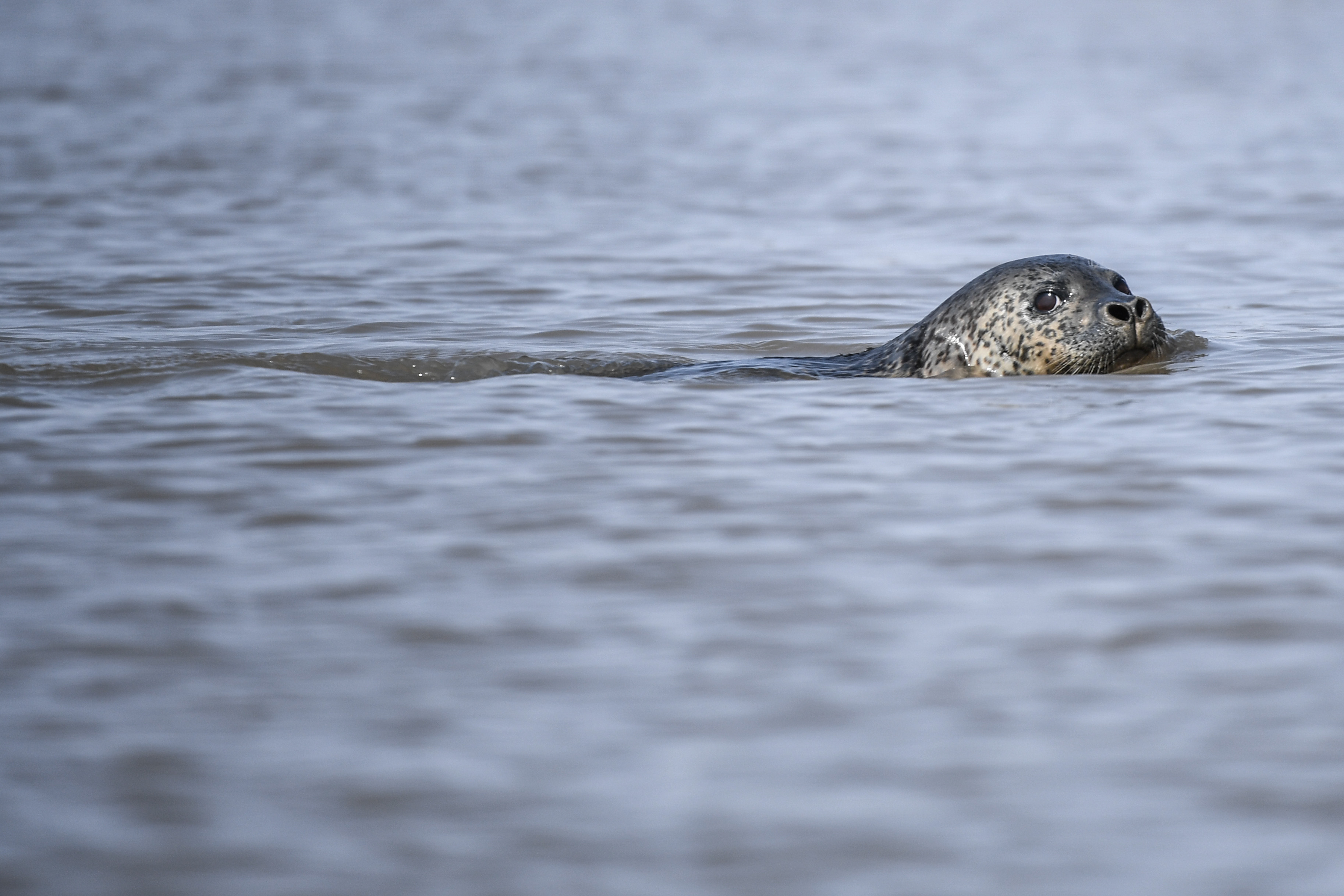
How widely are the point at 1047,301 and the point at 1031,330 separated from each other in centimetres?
13

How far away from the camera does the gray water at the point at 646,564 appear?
3.13 m

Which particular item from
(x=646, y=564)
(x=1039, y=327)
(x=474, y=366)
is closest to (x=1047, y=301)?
(x=1039, y=327)

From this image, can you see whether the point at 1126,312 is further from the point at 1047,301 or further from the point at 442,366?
the point at 442,366

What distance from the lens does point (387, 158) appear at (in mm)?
15023

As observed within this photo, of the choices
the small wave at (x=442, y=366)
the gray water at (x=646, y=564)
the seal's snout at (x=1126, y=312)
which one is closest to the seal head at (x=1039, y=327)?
the seal's snout at (x=1126, y=312)

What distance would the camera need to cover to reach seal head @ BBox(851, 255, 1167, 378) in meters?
7.08

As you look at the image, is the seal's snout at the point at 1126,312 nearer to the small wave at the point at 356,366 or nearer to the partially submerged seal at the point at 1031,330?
the partially submerged seal at the point at 1031,330

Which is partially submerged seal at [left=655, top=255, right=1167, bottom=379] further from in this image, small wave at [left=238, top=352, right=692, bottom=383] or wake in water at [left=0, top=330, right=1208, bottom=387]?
small wave at [left=238, top=352, right=692, bottom=383]

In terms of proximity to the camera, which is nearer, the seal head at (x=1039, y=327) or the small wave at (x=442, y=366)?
the seal head at (x=1039, y=327)

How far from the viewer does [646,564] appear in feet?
15.1

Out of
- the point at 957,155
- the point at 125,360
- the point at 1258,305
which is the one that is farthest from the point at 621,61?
the point at 125,360

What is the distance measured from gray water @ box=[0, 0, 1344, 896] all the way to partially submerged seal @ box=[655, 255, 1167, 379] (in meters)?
0.17

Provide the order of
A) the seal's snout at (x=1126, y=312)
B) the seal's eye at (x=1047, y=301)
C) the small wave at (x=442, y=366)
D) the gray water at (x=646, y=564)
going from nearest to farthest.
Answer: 1. the gray water at (x=646, y=564)
2. the seal's snout at (x=1126, y=312)
3. the seal's eye at (x=1047, y=301)
4. the small wave at (x=442, y=366)

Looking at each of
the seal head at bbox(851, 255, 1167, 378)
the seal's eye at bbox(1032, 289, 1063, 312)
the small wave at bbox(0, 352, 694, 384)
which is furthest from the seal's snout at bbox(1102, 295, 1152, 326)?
A: the small wave at bbox(0, 352, 694, 384)
